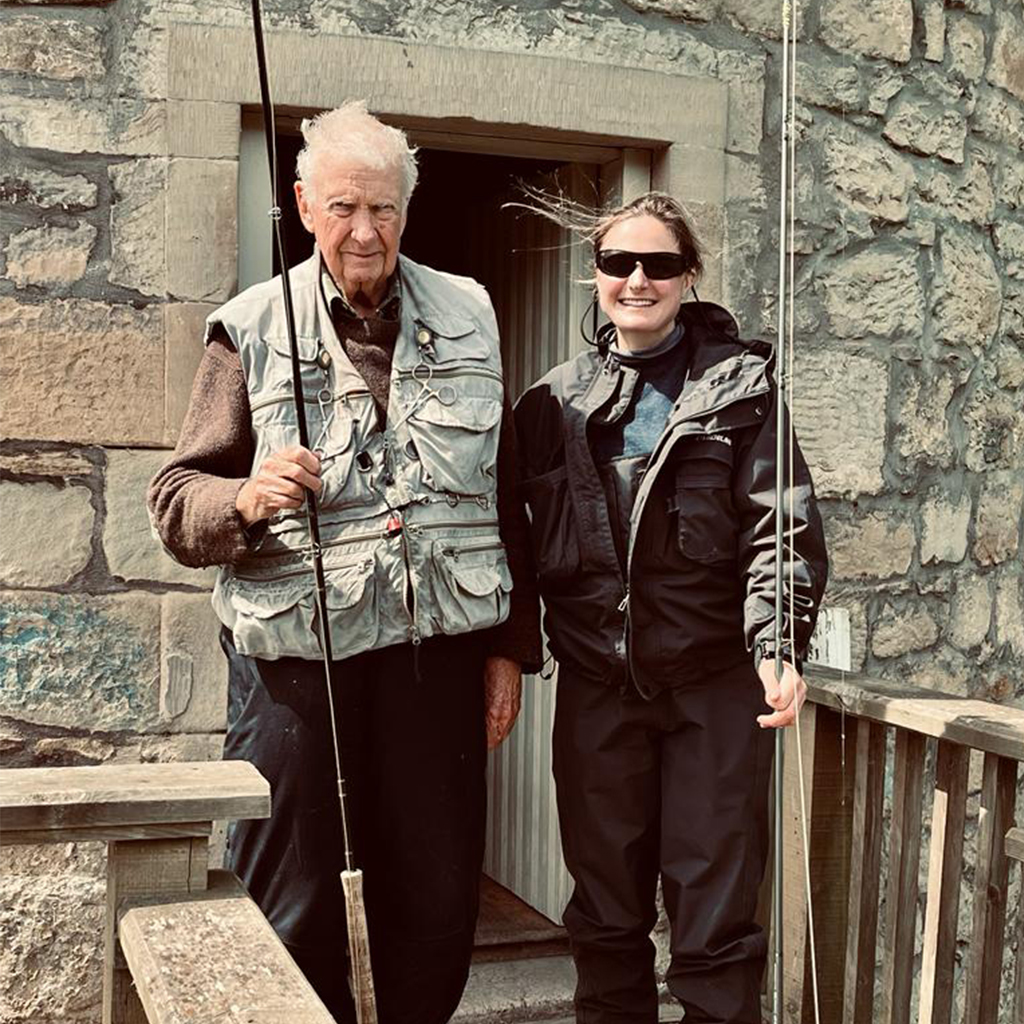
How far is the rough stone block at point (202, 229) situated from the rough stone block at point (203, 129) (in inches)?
0.9

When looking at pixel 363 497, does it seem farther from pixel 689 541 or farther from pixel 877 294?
pixel 877 294

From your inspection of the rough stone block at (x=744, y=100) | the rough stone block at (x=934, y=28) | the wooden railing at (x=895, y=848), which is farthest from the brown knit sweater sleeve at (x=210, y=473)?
the rough stone block at (x=934, y=28)

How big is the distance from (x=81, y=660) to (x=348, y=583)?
0.93 m

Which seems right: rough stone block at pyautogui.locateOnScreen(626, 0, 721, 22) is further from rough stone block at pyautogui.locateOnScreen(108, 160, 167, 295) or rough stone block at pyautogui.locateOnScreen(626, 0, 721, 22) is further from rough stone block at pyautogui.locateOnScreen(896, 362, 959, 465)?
rough stone block at pyautogui.locateOnScreen(108, 160, 167, 295)

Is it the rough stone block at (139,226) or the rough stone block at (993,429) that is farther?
the rough stone block at (993,429)

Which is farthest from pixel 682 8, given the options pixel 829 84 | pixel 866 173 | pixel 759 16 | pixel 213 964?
pixel 213 964

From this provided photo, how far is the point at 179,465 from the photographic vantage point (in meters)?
2.44

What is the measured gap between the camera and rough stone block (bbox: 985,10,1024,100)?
12.9ft

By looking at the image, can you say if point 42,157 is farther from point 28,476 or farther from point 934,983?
point 934,983

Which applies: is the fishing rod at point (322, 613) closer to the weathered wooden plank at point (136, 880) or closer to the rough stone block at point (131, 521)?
the weathered wooden plank at point (136, 880)

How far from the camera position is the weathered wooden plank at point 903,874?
2883mm

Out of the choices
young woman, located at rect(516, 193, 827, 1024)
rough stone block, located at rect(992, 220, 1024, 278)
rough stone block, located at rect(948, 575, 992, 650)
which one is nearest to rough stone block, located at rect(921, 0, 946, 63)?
rough stone block, located at rect(992, 220, 1024, 278)

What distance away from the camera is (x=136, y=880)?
77.3 inches

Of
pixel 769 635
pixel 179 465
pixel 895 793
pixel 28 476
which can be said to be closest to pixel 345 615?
pixel 179 465
